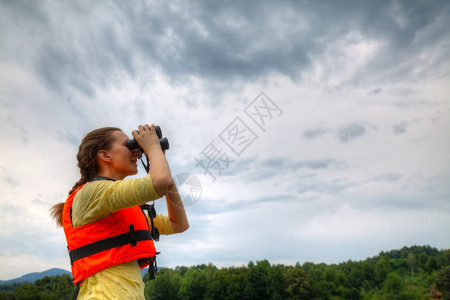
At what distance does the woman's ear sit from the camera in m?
3.26

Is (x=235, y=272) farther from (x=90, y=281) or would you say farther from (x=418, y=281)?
(x=90, y=281)

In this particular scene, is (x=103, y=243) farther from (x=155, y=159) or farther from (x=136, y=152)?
(x=136, y=152)

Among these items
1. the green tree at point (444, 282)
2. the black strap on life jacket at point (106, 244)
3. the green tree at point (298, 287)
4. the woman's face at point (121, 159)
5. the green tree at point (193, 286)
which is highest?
the woman's face at point (121, 159)

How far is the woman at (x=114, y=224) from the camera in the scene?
2654mm

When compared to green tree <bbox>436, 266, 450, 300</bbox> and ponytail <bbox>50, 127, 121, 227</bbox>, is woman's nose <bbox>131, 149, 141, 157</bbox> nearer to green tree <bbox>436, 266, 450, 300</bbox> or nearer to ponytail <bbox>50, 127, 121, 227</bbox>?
ponytail <bbox>50, 127, 121, 227</bbox>

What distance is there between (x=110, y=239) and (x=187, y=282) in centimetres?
9403

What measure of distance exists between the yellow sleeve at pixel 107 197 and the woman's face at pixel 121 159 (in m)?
0.46

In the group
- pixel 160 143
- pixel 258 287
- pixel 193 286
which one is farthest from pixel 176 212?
pixel 193 286

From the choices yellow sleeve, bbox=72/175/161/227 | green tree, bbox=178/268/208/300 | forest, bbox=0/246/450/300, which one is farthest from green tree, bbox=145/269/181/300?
yellow sleeve, bbox=72/175/161/227

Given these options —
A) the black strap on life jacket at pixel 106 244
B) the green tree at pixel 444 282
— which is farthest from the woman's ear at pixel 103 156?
the green tree at pixel 444 282

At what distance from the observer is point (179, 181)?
360 cm

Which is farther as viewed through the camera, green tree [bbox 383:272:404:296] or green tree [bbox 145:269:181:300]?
green tree [bbox 145:269:181:300]

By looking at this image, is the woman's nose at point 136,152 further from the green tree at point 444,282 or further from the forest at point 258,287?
the green tree at point 444,282

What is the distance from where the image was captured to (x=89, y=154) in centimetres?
328
